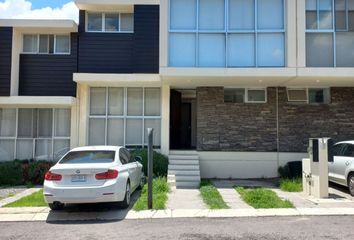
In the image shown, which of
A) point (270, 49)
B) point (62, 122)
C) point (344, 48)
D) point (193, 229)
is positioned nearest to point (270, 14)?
point (270, 49)

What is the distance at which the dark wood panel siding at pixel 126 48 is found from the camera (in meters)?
15.9

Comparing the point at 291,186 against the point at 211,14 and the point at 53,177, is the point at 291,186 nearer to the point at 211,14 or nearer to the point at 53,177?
the point at 211,14

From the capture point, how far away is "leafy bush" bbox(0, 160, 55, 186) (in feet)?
45.7

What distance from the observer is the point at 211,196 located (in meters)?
11.2

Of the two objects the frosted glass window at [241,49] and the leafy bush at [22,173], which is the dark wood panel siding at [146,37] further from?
the leafy bush at [22,173]

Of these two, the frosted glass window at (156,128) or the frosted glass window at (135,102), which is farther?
the frosted glass window at (135,102)

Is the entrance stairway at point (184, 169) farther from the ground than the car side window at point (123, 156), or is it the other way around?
the car side window at point (123, 156)

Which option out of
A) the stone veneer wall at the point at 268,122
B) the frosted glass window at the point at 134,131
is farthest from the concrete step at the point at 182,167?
the frosted glass window at the point at 134,131

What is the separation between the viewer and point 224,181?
1473 centimetres

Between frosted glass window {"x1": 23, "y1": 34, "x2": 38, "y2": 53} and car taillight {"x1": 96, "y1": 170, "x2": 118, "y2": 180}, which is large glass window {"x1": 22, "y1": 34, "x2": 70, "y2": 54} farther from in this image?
car taillight {"x1": 96, "y1": 170, "x2": 118, "y2": 180}

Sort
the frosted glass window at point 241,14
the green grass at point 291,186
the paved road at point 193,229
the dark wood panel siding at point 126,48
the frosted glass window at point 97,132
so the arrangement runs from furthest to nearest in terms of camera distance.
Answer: the frosted glass window at point 97,132, the dark wood panel siding at point 126,48, the frosted glass window at point 241,14, the green grass at point 291,186, the paved road at point 193,229

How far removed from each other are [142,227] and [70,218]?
6.40 feet

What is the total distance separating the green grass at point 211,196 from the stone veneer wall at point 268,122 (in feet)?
8.77

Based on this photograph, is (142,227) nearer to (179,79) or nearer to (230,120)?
(179,79)
